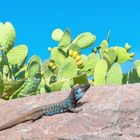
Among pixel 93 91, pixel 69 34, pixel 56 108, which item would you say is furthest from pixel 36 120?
pixel 69 34

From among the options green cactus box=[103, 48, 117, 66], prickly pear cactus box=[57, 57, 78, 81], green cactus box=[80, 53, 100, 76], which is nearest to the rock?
prickly pear cactus box=[57, 57, 78, 81]

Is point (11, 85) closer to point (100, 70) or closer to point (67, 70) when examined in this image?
point (67, 70)

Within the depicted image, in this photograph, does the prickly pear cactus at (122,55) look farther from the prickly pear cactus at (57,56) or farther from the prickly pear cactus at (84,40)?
the prickly pear cactus at (57,56)

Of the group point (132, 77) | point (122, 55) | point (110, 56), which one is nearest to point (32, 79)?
point (110, 56)

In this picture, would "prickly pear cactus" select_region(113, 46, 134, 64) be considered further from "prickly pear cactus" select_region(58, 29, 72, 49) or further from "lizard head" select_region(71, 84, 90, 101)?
"lizard head" select_region(71, 84, 90, 101)

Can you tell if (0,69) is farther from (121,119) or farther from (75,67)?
(121,119)

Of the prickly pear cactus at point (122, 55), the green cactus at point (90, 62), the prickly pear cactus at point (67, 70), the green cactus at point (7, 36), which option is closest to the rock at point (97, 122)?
the prickly pear cactus at point (67, 70)
